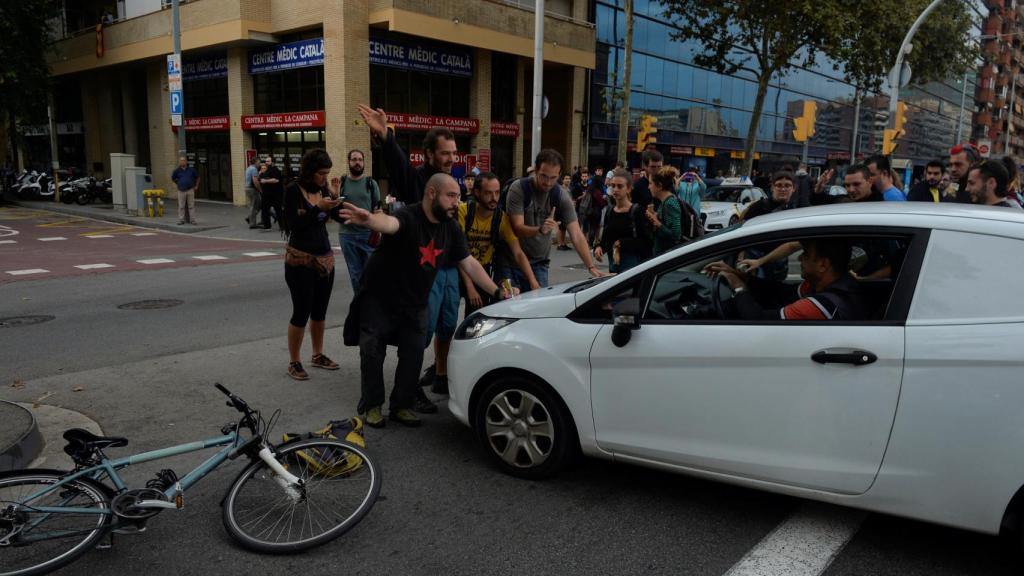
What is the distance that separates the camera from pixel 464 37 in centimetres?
2464

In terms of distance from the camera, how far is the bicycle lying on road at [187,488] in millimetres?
3039

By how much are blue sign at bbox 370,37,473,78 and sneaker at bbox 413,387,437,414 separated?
20314 mm

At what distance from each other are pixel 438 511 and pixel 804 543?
1.78 metres

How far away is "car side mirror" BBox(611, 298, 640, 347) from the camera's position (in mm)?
3590

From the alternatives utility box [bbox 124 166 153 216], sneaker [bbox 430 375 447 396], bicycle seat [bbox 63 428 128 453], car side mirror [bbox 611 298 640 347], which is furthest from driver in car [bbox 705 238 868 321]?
utility box [bbox 124 166 153 216]

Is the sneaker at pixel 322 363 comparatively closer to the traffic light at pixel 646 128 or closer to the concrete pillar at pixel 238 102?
the traffic light at pixel 646 128

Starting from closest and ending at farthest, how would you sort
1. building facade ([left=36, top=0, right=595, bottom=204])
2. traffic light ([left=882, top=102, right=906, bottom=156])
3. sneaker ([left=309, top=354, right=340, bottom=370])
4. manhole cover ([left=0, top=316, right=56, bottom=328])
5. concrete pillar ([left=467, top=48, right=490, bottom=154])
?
sneaker ([left=309, top=354, right=340, bottom=370])
manhole cover ([left=0, top=316, right=56, bottom=328])
traffic light ([left=882, top=102, right=906, bottom=156])
building facade ([left=36, top=0, right=595, bottom=204])
concrete pillar ([left=467, top=48, right=490, bottom=154])

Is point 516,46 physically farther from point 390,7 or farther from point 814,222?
point 814,222

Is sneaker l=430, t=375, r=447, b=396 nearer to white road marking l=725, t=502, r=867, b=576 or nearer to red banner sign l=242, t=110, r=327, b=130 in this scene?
white road marking l=725, t=502, r=867, b=576

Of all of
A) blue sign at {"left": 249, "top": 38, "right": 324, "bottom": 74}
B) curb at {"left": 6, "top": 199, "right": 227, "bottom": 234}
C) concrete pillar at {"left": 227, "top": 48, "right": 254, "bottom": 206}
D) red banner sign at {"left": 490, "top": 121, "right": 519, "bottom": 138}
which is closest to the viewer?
curb at {"left": 6, "top": 199, "right": 227, "bottom": 234}

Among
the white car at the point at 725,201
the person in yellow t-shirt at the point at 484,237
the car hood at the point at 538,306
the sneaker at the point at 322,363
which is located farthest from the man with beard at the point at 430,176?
the white car at the point at 725,201

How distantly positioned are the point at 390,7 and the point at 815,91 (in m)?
39.0

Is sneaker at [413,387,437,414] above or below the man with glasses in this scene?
below

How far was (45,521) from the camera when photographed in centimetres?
307
